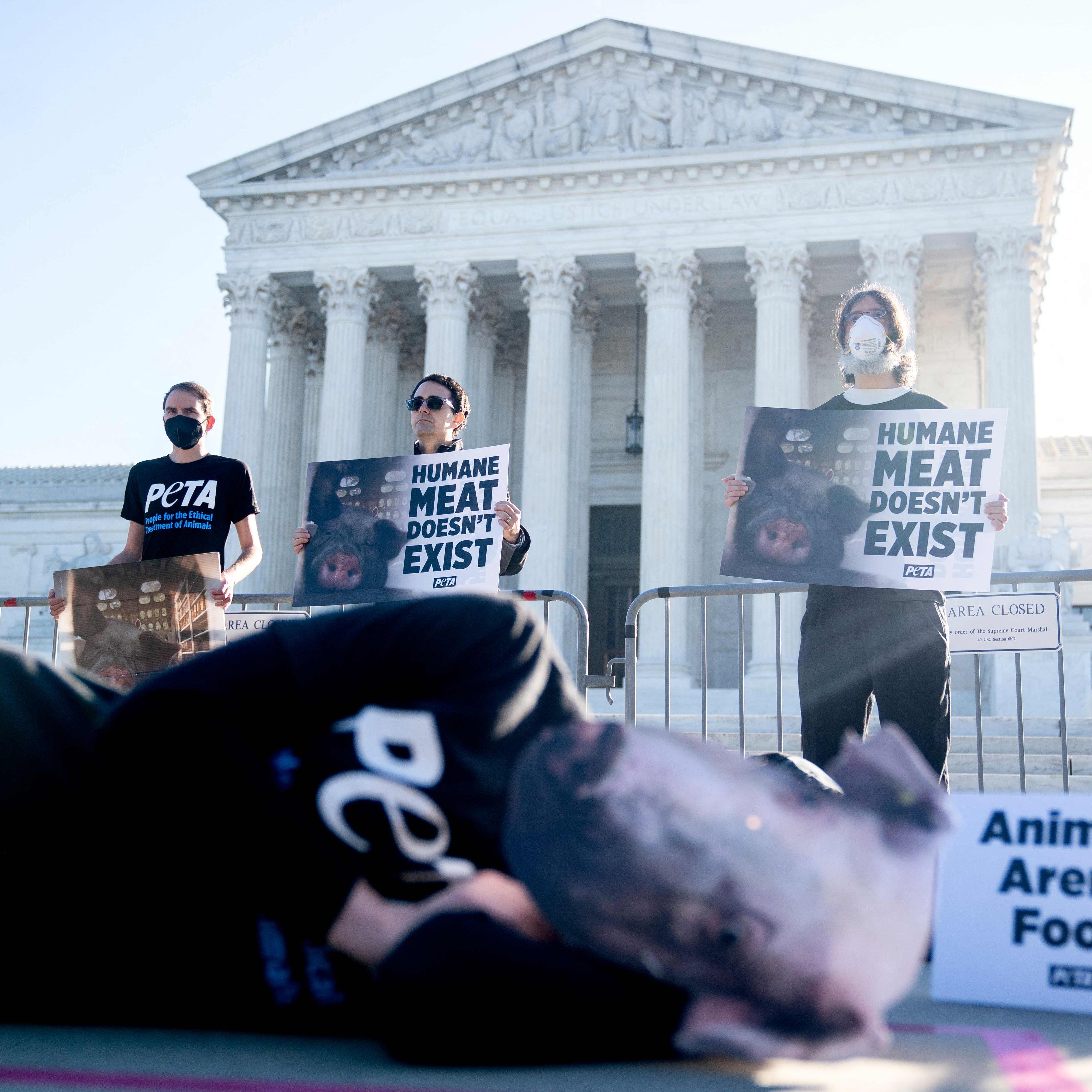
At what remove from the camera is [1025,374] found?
23.9 metres

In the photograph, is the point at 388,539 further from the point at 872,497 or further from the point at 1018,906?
the point at 1018,906

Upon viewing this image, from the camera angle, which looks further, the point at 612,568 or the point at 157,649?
the point at 612,568

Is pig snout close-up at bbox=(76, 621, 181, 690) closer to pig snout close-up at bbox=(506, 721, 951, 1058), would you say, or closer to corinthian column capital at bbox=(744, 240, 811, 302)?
pig snout close-up at bbox=(506, 721, 951, 1058)

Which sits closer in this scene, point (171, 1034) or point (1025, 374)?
point (171, 1034)

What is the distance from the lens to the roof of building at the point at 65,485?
113 feet

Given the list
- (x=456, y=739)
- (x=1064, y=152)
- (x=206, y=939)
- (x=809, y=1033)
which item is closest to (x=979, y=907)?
(x=809, y=1033)

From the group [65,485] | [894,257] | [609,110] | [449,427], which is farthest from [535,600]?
[65,485]

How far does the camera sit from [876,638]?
16.9 ft

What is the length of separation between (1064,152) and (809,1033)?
26707 millimetres

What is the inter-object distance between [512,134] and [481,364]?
522 cm

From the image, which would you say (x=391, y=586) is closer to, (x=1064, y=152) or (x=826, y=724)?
(x=826, y=724)

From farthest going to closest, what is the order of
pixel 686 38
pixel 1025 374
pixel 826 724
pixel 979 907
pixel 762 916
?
pixel 686 38 → pixel 1025 374 → pixel 826 724 → pixel 979 907 → pixel 762 916

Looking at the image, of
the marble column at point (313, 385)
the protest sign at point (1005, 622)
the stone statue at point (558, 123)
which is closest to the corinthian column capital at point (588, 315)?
the stone statue at point (558, 123)

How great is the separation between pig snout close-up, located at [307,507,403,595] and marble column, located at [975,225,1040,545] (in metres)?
18.6
